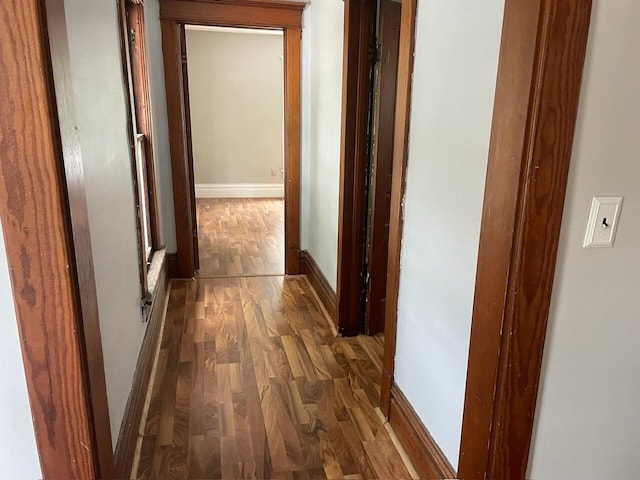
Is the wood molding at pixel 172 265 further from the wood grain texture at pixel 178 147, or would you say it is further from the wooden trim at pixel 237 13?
the wooden trim at pixel 237 13

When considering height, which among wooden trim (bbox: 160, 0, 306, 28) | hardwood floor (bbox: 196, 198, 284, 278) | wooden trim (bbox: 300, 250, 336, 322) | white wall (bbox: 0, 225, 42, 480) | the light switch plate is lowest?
hardwood floor (bbox: 196, 198, 284, 278)

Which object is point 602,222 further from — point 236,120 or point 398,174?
point 236,120

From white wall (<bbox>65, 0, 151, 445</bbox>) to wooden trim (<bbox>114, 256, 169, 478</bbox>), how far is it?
0.19ft

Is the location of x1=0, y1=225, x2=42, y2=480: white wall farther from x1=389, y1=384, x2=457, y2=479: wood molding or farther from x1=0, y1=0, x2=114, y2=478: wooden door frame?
x1=389, y1=384, x2=457, y2=479: wood molding

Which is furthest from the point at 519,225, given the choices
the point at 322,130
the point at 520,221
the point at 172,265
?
the point at 172,265

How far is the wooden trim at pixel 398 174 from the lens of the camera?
174 cm

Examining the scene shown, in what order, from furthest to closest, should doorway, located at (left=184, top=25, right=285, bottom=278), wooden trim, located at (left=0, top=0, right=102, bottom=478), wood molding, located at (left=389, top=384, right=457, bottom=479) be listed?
doorway, located at (left=184, top=25, right=285, bottom=278) < wood molding, located at (left=389, top=384, right=457, bottom=479) < wooden trim, located at (left=0, top=0, right=102, bottom=478)

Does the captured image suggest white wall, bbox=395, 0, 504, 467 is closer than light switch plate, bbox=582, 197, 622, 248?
No

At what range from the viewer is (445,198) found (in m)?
1.55

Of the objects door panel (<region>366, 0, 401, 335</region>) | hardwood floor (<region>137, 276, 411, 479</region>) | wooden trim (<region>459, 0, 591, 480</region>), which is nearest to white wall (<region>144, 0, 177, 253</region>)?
hardwood floor (<region>137, 276, 411, 479</region>)

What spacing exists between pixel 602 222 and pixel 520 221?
8.3 inches

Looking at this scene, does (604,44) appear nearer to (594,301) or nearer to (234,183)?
(594,301)

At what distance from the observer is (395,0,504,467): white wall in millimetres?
1346

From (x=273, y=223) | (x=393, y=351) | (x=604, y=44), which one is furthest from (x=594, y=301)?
(x=273, y=223)
